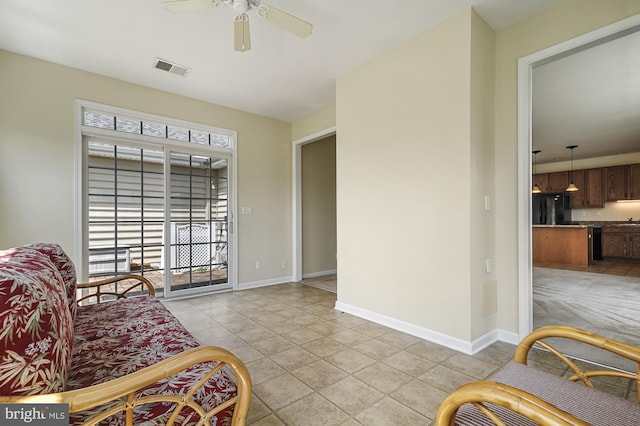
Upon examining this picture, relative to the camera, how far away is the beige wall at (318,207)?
574 cm

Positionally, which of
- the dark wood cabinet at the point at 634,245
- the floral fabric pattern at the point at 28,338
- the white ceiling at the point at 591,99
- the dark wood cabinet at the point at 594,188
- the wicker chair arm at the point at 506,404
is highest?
the white ceiling at the point at 591,99

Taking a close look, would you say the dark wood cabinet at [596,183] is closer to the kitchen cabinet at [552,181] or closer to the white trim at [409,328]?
the kitchen cabinet at [552,181]

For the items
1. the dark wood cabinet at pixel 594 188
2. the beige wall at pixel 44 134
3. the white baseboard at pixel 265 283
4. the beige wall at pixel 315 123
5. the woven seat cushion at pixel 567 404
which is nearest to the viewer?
the woven seat cushion at pixel 567 404

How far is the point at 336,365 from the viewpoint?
232 centimetres

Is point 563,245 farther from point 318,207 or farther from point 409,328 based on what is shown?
point 409,328

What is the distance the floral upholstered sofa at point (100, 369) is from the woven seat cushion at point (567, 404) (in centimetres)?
92

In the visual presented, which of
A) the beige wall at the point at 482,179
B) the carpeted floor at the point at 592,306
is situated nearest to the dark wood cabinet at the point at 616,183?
the carpeted floor at the point at 592,306

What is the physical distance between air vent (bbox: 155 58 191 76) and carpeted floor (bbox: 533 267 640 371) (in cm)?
477

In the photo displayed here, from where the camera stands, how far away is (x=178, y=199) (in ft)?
14.3

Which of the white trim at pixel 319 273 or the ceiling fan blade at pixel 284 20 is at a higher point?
the ceiling fan blade at pixel 284 20

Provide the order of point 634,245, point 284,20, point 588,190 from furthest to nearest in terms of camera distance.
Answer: point 588,190, point 634,245, point 284,20

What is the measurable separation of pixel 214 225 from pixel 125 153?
1.55 m

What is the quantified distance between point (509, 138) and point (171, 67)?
369 cm

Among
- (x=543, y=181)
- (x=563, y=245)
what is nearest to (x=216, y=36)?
→ (x=563, y=245)
